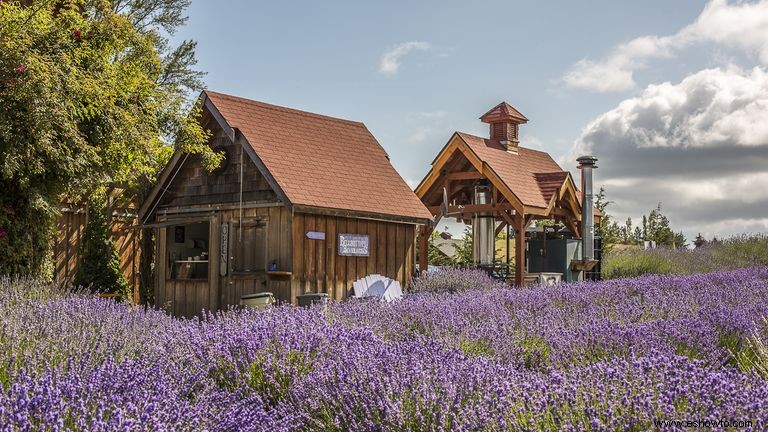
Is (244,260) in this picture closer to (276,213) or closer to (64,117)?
(276,213)

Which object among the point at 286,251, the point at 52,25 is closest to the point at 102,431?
the point at 286,251

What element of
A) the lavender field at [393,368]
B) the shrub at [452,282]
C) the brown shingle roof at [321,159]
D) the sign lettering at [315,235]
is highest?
the brown shingle roof at [321,159]

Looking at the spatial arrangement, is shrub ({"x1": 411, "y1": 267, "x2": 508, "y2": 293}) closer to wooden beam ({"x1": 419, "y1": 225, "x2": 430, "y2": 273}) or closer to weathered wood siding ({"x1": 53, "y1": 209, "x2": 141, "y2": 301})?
wooden beam ({"x1": 419, "y1": 225, "x2": 430, "y2": 273})

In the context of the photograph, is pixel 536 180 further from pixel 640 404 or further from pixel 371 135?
pixel 640 404

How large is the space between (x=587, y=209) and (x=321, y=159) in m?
7.38

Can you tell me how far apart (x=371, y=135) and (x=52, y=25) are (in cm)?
701

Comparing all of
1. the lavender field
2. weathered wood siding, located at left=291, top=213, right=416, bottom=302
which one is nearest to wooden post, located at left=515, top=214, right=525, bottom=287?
weathered wood siding, located at left=291, top=213, right=416, bottom=302

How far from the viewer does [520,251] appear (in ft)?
57.8

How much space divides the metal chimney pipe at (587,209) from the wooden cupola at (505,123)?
1.78m

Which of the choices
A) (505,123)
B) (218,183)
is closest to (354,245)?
(218,183)

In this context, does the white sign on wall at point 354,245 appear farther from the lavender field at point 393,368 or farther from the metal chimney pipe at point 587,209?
the metal chimney pipe at point 587,209

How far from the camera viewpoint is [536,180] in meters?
19.8

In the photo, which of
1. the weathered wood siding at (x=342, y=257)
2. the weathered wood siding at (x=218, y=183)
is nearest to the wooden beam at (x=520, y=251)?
the weathered wood siding at (x=342, y=257)

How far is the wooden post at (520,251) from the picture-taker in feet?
57.2
